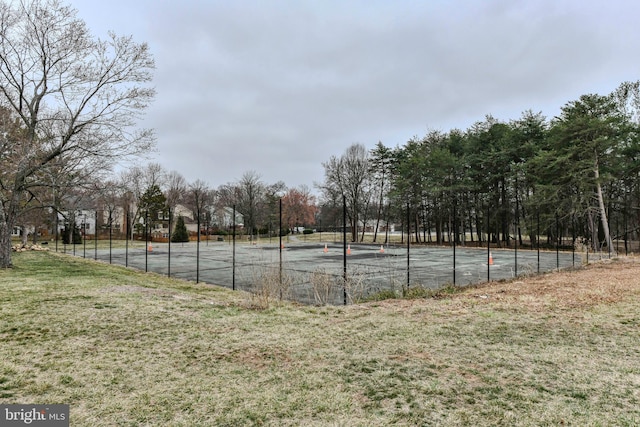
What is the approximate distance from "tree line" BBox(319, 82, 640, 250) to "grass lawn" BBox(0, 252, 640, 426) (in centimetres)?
685

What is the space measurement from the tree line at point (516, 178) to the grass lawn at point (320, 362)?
6848 mm

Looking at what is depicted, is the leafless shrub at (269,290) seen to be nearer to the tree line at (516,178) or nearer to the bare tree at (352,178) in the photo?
the tree line at (516,178)

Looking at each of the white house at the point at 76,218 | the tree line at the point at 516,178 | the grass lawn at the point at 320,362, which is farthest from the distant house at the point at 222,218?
the grass lawn at the point at 320,362

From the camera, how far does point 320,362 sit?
3273 mm

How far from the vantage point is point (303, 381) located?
9.24 feet

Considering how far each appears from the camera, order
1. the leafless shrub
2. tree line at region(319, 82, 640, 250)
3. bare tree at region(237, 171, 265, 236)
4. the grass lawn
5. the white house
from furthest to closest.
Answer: bare tree at region(237, 171, 265, 236)
tree line at region(319, 82, 640, 250)
the white house
the leafless shrub
the grass lawn

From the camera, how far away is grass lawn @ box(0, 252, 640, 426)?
2324 millimetres

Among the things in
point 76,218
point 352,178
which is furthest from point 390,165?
point 76,218

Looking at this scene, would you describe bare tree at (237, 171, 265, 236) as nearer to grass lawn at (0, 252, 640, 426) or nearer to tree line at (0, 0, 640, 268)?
tree line at (0, 0, 640, 268)

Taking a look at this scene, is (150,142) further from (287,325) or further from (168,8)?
(287,325)

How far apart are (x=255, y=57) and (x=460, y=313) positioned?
12.7 m

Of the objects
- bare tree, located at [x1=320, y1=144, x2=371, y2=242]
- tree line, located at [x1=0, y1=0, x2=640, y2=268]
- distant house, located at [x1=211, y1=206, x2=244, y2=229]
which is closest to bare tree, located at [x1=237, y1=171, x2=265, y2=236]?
tree line, located at [x1=0, y1=0, x2=640, y2=268]

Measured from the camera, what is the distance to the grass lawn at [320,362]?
232cm

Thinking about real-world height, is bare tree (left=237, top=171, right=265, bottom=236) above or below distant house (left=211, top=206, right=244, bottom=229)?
above
